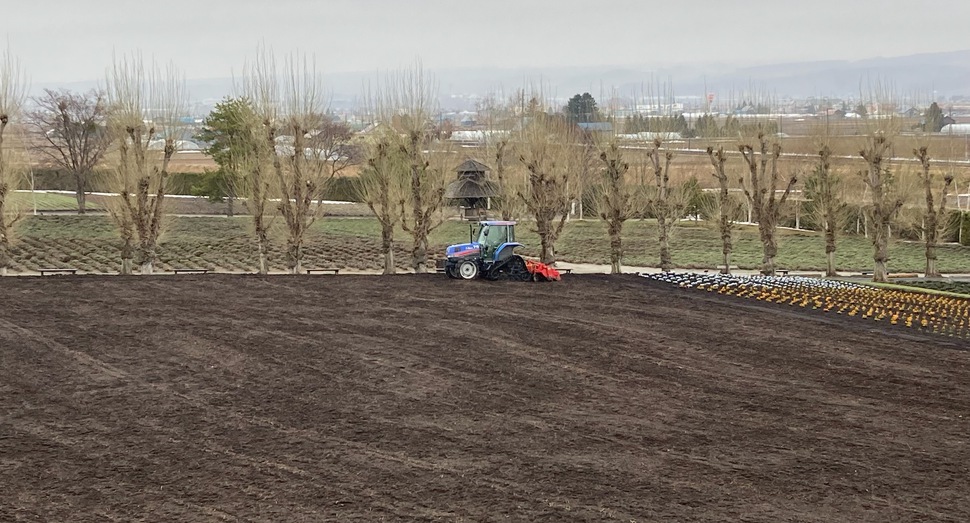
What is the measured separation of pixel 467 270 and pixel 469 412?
13.2 m

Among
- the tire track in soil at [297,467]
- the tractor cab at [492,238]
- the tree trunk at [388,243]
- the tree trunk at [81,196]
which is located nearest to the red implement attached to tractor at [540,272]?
the tractor cab at [492,238]

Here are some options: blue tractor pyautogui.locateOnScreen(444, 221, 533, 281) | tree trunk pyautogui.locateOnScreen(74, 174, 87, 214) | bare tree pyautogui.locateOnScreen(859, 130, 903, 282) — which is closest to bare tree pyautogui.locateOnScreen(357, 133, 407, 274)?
blue tractor pyautogui.locateOnScreen(444, 221, 533, 281)

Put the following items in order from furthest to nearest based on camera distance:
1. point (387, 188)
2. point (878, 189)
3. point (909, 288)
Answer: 1. point (387, 188)
2. point (878, 189)
3. point (909, 288)

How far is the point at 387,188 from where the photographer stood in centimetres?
3183

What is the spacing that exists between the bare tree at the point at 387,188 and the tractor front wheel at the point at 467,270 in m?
4.63

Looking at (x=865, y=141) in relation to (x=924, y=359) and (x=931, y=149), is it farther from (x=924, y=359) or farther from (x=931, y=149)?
(x=924, y=359)

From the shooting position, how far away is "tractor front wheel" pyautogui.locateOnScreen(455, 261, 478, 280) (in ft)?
91.7

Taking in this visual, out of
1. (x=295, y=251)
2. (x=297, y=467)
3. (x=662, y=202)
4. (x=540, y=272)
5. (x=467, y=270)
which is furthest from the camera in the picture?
(x=662, y=202)

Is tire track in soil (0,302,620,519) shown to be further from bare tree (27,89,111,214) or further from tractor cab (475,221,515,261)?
bare tree (27,89,111,214)

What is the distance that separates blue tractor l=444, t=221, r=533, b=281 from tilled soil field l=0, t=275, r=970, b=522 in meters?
3.49

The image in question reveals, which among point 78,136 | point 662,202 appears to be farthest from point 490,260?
point 78,136

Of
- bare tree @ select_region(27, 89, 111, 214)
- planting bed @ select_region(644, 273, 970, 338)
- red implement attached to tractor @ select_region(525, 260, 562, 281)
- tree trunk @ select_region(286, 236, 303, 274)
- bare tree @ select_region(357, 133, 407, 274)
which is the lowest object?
planting bed @ select_region(644, 273, 970, 338)

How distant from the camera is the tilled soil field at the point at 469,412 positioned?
1147 cm

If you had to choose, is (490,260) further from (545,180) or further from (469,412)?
(469,412)
